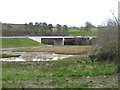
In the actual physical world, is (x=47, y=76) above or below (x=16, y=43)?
above

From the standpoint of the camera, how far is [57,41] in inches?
3994

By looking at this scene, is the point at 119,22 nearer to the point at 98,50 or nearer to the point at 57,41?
the point at 98,50

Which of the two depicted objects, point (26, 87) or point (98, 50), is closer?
point (26, 87)

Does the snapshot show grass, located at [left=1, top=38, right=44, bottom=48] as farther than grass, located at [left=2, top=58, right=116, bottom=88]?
Yes

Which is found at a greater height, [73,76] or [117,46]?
[117,46]

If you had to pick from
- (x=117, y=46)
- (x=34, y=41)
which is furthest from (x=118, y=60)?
(x=34, y=41)

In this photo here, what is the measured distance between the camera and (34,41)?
87.8 metres

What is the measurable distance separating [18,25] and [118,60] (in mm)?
123490

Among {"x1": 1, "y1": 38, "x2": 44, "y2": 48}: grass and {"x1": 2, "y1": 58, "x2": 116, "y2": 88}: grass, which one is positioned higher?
{"x1": 2, "y1": 58, "x2": 116, "y2": 88}: grass

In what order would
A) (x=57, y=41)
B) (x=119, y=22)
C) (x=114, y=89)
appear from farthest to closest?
(x=57, y=41)
(x=119, y=22)
(x=114, y=89)

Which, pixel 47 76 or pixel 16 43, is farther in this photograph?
pixel 16 43

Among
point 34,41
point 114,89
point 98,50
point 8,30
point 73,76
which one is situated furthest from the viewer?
point 8,30

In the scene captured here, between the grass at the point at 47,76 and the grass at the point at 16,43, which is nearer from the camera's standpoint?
the grass at the point at 47,76

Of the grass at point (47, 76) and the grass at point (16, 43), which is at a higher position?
the grass at point (47, 76)
